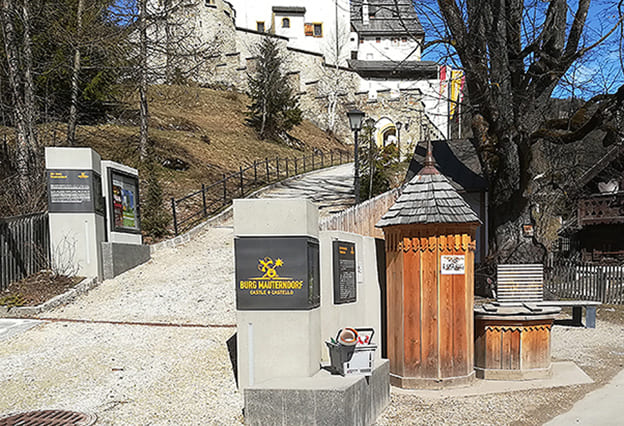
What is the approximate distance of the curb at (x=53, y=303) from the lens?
9805 mm

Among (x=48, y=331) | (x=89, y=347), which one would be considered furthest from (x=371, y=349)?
(x=48, y=331)

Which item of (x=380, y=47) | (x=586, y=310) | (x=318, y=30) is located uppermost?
(x=318, y=30)

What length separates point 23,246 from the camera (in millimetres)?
11375

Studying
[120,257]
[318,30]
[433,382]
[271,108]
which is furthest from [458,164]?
[318,30]

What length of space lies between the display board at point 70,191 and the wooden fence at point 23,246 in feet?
1.70

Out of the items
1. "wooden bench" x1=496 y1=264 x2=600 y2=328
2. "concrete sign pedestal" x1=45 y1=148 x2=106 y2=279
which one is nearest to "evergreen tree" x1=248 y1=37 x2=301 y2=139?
"concrete sign pedestal" x1=45 y1=148 x2=106 y2=279

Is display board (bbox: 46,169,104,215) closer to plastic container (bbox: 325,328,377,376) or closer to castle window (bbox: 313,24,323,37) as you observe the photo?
plastic container (bbox: 325,328,377,376)

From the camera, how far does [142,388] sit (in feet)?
21.0

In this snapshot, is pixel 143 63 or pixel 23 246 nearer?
pixel 23 246

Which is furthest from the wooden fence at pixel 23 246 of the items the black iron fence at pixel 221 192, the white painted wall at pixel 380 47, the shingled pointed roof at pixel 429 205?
the white painted wall at pixel 380 47

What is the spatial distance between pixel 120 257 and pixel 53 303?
264 centimetres

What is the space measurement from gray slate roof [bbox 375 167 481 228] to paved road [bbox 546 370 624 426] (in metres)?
2.60

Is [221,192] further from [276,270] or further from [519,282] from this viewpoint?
[276,270]

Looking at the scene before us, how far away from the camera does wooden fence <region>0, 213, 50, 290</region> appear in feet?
35.6
